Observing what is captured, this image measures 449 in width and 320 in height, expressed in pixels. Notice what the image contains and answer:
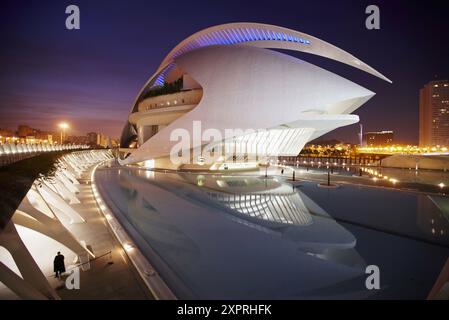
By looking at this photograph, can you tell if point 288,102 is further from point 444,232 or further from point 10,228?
point 10,228

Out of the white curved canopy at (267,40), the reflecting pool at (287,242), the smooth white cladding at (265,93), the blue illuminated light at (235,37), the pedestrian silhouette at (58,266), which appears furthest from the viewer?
the blue illuminated light at (235,37)

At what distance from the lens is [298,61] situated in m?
16.5

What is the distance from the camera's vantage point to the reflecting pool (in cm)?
384

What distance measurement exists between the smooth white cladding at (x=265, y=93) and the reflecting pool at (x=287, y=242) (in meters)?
7.08

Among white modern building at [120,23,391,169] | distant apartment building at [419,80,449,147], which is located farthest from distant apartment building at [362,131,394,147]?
white modern building at [120,23,391,169]

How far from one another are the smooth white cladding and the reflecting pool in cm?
708

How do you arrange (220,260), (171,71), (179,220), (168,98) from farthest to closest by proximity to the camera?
(171,71) → (168,98) → (179,220) → (220,260)

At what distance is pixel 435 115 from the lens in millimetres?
78250

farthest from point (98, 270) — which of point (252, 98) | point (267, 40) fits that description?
point (267, 40)

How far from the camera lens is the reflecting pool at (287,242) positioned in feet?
12.6

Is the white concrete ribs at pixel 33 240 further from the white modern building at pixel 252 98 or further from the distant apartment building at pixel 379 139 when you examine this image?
the distant apartment building at pixel 379 139

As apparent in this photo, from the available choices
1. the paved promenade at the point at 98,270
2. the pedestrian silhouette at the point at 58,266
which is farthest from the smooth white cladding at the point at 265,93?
the pedestrian silhouette at the point at 58,266
